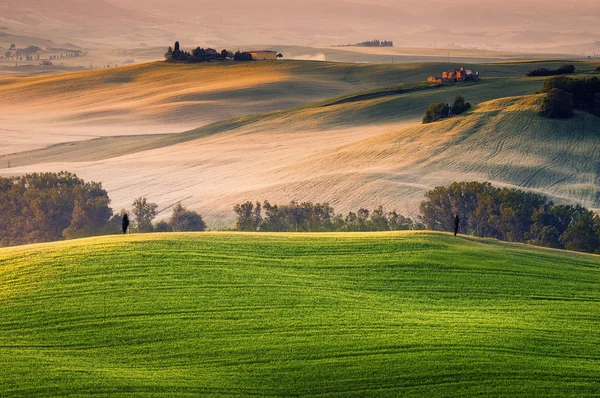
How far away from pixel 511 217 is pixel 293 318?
30.4m

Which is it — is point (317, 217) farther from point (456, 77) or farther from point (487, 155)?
point (456, 77)

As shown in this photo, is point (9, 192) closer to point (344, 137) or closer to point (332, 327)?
point (344, 137)

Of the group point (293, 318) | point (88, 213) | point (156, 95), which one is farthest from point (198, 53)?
point (293, 318)

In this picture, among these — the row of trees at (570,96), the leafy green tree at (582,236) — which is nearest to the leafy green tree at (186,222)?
the leafy green tree at (582,236)

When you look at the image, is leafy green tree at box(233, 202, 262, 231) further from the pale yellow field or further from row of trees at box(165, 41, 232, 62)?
row of trees at box(165, 41, 232, 62)

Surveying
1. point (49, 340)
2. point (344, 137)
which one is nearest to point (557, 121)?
point (344, 137)

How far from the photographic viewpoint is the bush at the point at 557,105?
258 ft

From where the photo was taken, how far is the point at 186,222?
55719 mm

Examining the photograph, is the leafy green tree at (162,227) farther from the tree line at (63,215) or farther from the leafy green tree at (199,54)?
the leafy green tree at (199,54)

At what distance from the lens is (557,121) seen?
78.1 metres

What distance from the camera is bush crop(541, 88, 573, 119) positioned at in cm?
7869

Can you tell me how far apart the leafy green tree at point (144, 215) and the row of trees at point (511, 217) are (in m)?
17.3

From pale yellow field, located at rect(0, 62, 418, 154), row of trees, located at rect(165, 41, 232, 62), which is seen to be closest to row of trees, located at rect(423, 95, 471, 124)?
pale yellow field, located at rect(0, 62, 418, 154)

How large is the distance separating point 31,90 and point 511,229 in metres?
114
